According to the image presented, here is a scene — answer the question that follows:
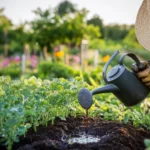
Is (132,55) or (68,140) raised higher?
(132,55)

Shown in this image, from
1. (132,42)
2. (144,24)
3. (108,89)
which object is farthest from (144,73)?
(132,42)

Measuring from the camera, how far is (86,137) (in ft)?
7.38

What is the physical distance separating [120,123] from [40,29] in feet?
39.3

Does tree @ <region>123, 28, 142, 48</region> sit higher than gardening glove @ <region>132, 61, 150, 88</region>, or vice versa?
tree @ <region>123, 28, 142, 48</region>

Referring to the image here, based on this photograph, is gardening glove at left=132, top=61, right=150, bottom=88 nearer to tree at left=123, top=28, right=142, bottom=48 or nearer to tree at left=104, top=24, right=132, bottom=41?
tree at left=123, top=28, right=142, bottom=48

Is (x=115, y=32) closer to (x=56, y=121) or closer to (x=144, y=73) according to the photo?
(x=56, y=121)

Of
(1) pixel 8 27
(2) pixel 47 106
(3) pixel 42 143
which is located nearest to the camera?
(3) pixel 42 143

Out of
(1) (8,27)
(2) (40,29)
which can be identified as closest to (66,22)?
(2) (40,29)

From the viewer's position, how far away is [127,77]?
2.35 m

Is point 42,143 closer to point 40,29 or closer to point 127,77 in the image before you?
point 127,77

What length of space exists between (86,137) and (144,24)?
0.82 metres

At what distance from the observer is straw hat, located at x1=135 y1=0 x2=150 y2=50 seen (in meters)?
2.46

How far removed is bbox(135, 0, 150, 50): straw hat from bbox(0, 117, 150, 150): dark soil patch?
1.80 ft

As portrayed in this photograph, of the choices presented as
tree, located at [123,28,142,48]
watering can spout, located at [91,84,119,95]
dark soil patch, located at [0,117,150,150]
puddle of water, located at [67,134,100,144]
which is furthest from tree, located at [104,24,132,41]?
puddle of water, located at [67,134,100,144]
